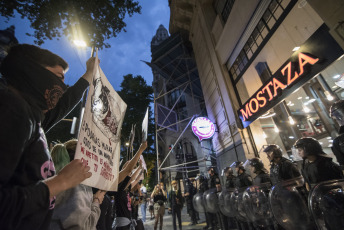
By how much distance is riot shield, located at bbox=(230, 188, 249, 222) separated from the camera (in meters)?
4.34

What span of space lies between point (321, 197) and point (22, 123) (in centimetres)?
334

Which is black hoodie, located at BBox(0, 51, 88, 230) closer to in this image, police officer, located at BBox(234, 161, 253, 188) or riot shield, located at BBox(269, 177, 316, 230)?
riot shield, located at BBox(269, 177, 316, 230)

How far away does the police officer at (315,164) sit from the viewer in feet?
10.6

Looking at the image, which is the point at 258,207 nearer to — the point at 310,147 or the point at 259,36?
the point at 310,147

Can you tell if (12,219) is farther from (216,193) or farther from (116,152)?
(216,193)

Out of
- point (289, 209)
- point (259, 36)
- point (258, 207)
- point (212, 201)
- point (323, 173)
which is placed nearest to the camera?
point (289, 209)

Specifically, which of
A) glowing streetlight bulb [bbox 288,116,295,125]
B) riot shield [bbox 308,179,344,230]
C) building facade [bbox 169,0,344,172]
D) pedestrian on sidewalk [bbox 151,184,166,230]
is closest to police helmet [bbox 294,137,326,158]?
riot shield [bbox 308,179,344,230]

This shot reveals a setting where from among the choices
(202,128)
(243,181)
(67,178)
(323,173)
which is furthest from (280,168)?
(202,128)

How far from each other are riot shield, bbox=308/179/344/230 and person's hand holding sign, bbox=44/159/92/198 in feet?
9.66

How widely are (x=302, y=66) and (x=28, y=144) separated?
5.84 metres

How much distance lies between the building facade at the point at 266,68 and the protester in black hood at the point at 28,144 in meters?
5.27

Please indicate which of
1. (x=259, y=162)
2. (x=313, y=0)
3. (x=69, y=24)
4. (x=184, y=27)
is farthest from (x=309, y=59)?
(x=184, y=27)

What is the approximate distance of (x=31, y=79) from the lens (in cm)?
114

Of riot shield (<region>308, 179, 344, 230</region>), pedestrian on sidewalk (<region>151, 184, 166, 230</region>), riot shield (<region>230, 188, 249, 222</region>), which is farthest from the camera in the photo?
pedestrian on sidewalk (<region>151, 184, 166, 230</region>)
